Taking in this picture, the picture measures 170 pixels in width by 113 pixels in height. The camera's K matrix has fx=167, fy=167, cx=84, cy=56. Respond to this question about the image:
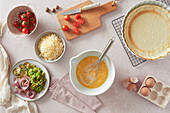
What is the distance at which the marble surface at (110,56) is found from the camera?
5.11ft

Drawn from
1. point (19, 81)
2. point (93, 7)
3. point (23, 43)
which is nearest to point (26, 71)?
point (19, 81)

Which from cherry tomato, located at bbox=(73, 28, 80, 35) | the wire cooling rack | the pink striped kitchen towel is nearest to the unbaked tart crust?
the wire cooling rack

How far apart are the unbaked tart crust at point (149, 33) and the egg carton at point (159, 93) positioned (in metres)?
0.24

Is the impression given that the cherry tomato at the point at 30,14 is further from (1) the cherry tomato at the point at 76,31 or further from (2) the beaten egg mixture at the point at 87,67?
(2) the beaten egg mixture at the point at 87,67

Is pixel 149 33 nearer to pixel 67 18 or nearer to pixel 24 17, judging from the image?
pixel 67 18

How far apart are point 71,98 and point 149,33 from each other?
2.96 feet

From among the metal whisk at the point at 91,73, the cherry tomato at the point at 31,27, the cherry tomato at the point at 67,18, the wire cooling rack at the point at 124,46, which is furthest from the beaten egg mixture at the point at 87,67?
the cherry tomato at the point at 31,27

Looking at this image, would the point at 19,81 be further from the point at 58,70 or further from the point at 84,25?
the point at 84,25

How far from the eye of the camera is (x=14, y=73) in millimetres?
1585

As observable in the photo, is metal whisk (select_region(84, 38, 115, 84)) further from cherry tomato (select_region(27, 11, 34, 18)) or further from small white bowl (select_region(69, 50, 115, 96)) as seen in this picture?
cherry tomato (select_region(27, 11, 34, 18))

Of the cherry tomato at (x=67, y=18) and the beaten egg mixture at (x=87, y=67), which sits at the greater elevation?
the cherry tomato at (x=67, y=18)

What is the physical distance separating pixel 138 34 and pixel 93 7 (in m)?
0.48

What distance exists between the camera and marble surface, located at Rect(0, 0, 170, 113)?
1.56 m

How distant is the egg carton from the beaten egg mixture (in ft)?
1.12
